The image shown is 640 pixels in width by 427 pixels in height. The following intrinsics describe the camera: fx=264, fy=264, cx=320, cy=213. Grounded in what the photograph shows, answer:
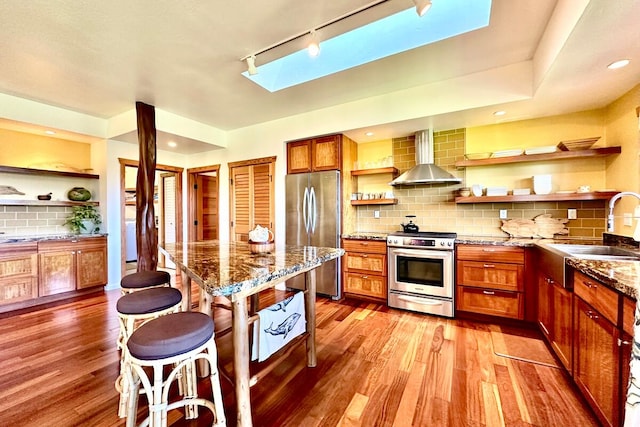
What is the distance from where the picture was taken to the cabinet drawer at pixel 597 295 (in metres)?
1.29

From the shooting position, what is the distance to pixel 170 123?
150 inches

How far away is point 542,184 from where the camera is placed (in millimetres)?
2904

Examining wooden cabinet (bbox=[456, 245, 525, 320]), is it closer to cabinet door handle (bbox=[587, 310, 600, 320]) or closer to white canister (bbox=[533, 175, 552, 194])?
white canister (bbox=[533, 175, 552, 194])

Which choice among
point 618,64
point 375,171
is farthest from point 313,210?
point 618,64

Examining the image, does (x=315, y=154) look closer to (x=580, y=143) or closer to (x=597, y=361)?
(x=580, y=143)

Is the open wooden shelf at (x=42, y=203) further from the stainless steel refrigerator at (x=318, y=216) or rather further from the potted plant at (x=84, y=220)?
the stainless steel refrigerator at (x=318, y=216)

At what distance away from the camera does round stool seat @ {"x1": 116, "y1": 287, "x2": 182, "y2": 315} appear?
62.7 inches

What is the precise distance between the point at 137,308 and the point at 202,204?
13.5ft

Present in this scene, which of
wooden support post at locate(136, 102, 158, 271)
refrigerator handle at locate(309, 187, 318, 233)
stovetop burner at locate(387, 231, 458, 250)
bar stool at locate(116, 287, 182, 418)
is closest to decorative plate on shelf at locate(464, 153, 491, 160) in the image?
stovetop burner at locate(387, 231, 458, 250)

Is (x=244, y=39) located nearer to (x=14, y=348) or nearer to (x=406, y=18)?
(x=406, y=18)

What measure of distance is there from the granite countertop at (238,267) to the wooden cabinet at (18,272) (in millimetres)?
2748

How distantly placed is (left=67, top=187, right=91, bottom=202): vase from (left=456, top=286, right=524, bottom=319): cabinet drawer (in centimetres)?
546

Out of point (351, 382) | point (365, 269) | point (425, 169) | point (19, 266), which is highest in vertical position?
point (425, 169)

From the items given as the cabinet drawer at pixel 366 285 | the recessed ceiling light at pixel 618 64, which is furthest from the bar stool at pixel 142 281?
the recessed ceiling light at pixel 618 64
